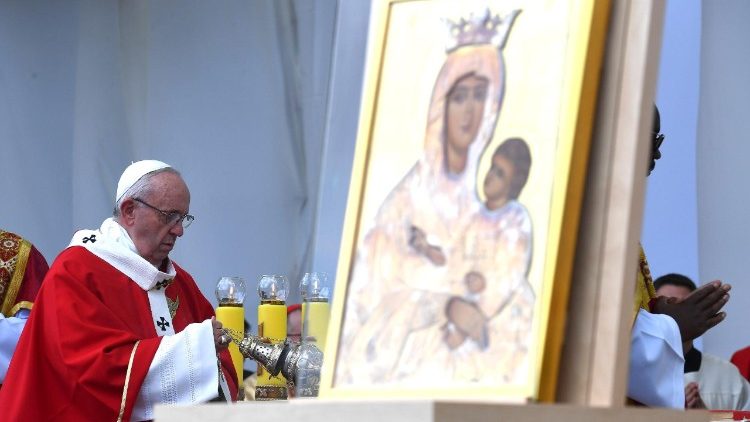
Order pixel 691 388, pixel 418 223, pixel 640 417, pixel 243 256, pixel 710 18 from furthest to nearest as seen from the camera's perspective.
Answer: pixel 243 256
pixel 710 18
pixel 691 388
pixel 418 223
pixel 640 417

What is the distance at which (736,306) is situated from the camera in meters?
6.68

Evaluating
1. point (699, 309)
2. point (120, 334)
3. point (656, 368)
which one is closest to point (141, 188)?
point (120, 334)

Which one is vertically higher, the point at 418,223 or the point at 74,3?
the point at 74,3

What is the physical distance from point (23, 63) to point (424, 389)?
19.5 ft

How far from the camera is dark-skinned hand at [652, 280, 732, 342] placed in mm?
3180

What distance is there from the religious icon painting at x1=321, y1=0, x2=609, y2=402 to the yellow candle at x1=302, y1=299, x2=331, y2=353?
223 mm

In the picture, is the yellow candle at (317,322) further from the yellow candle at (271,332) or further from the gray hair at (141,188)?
the gray hair at (141,188)

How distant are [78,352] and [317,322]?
6.80ft

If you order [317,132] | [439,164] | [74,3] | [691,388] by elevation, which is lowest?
[691,388]

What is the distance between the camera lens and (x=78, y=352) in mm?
4352

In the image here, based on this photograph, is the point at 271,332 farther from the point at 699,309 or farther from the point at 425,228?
the point at 425,228

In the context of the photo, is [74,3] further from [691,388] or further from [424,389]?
[424,389]

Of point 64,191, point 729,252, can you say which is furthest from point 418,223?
point 64,191

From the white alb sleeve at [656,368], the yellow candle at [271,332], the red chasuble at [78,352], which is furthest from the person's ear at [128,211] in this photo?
the white alb sleeve at [656,368]
